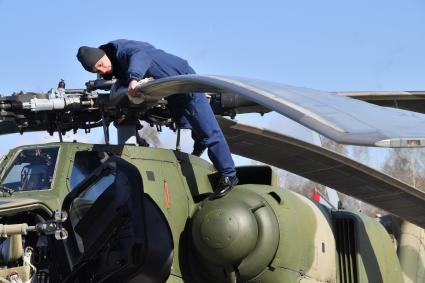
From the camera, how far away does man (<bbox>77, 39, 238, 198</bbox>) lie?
4.89 m

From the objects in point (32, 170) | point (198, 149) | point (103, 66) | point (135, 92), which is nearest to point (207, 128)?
point (198, 149)

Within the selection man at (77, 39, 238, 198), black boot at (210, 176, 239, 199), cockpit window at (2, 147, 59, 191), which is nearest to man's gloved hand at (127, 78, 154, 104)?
man at (77, 39, 238, 198)

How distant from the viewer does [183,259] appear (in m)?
5.30

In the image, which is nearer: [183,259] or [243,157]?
[183,259]

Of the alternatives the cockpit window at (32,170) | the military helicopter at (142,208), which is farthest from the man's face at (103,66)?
the cockpit window at (32,170)

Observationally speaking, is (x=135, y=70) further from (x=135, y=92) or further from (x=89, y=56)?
(x=89, y=56)

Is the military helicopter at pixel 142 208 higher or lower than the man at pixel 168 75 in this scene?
lower

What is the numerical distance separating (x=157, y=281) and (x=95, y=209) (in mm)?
706

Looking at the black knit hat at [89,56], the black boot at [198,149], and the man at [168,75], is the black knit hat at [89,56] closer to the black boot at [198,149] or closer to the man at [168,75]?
the man at [168,75]

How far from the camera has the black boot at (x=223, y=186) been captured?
213 inches

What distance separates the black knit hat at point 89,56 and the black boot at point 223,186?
132 cm

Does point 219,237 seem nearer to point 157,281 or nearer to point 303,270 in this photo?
point 157,281

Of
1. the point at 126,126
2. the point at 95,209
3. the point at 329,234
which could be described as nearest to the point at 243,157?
the point at 329,234

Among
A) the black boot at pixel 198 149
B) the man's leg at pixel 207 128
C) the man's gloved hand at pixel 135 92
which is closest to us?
the man's gloved hand at pixel 135 92
